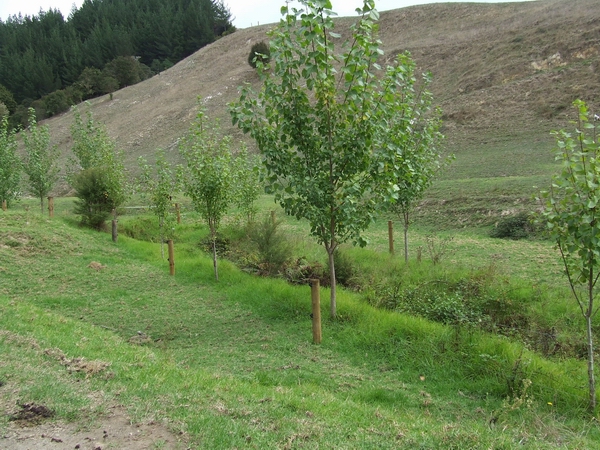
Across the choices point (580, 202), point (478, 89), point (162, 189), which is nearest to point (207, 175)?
point (162, 189)

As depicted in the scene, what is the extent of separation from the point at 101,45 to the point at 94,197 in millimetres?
86987

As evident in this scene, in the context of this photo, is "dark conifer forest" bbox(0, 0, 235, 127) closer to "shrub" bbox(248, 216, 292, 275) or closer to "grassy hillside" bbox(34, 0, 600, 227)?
"grassy hillside" bbox(34, 0, 600, 227)

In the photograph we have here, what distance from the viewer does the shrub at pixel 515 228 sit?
53.0 feet

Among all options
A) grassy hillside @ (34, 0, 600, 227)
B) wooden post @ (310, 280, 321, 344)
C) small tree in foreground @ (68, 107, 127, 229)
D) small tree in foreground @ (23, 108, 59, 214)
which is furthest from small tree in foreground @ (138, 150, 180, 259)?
small tree in foreground @ (23, 108, 59, 214)

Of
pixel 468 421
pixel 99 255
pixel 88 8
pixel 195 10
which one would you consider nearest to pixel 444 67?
pixel 99 255

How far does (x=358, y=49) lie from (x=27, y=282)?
9.94 meters

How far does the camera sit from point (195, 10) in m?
94.9

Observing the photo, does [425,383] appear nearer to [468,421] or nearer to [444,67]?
[468,421]

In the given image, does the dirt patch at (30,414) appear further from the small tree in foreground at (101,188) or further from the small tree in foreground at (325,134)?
the small tree in foreground at (101,188)

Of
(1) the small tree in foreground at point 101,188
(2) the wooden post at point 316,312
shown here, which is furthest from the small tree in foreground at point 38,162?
(2) the wooden post at point 316,312

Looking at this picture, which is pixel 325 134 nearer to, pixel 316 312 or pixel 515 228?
pixel 316 312

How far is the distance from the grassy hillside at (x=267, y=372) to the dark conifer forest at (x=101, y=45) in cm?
6986

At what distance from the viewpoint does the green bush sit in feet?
63.3

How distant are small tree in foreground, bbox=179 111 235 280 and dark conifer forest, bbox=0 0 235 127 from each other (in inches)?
2630
